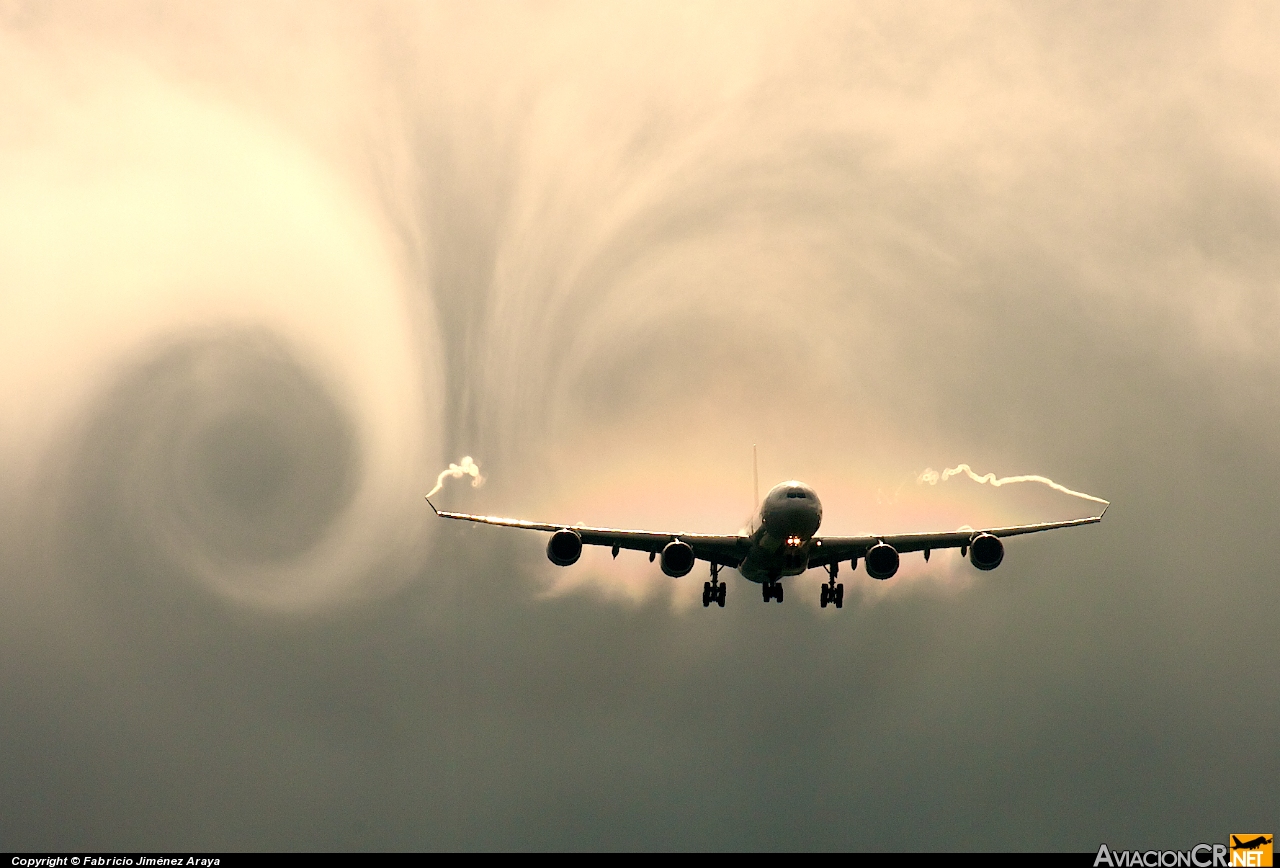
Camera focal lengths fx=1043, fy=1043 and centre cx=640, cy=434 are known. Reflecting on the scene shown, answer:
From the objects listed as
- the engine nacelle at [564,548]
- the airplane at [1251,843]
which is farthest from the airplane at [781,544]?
the airplane at [1251,843]

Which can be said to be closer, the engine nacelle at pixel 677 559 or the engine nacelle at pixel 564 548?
the engine nacelle at pixel 564 548

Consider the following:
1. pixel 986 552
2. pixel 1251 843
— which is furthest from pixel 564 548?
pixel 1251 843

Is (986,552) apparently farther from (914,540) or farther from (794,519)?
(794,519)

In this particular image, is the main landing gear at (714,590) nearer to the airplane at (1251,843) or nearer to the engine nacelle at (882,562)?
the engine nacelle at (882,562)

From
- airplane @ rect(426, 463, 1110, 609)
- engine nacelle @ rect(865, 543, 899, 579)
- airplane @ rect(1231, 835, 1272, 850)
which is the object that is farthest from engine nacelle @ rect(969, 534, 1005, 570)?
airplane @ rect(1231, 835, 1272, 850)

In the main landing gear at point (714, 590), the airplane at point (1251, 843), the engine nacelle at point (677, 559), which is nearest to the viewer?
the engine nacelle at point (677, 559)
